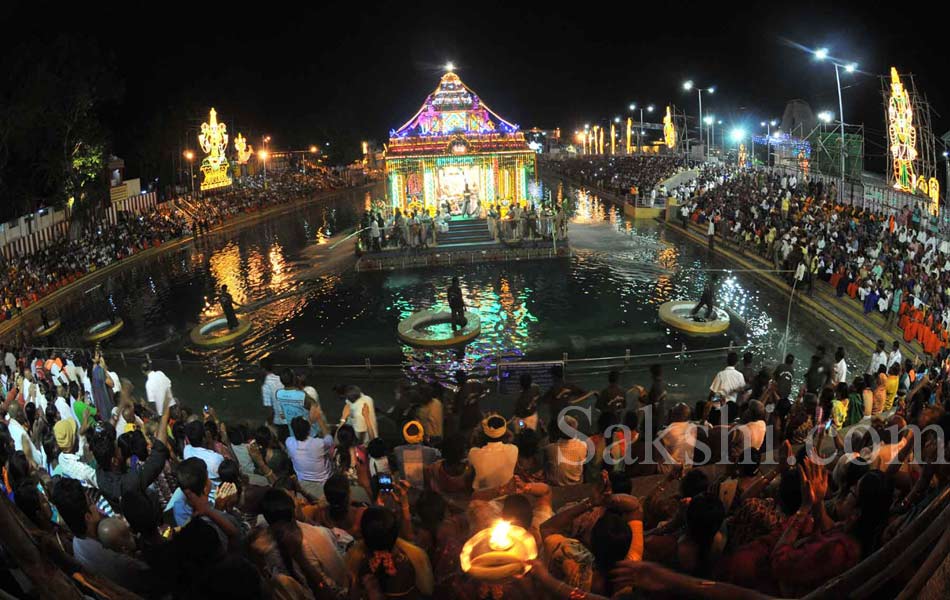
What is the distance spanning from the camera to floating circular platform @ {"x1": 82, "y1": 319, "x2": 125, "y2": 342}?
16562mm

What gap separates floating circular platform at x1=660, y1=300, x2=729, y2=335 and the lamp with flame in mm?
11846

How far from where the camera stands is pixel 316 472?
20.1 feet

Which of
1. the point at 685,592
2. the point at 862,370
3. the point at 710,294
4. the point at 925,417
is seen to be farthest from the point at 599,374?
the point at 685,592

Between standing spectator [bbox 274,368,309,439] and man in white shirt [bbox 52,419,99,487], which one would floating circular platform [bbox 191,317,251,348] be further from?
standing spectator [bbox 274,368,309,439]

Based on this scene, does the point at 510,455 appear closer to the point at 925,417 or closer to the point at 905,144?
the point at 925,417

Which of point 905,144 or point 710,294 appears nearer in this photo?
point 710,294

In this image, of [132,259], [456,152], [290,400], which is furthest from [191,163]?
[290,400]

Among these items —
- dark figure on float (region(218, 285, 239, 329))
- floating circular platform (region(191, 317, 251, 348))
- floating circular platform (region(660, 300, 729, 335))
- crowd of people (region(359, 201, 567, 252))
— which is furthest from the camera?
crowd of people (region(359, 201, 567, 252))

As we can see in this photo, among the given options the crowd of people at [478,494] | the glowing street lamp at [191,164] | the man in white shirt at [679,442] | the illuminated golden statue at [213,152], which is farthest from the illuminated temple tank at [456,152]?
the man in white shirt at [679,442]

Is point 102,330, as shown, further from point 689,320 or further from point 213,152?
point 213,152

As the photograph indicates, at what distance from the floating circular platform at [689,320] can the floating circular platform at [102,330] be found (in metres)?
14.2

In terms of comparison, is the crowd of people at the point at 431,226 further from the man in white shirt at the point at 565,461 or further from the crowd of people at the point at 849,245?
the man in white shirt at the point at 565,461

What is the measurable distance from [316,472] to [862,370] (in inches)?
422

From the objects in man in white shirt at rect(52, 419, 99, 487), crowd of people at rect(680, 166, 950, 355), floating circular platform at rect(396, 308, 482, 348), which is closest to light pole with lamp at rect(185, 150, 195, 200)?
floating circular platform at rect(396, 308, 482, 348)
